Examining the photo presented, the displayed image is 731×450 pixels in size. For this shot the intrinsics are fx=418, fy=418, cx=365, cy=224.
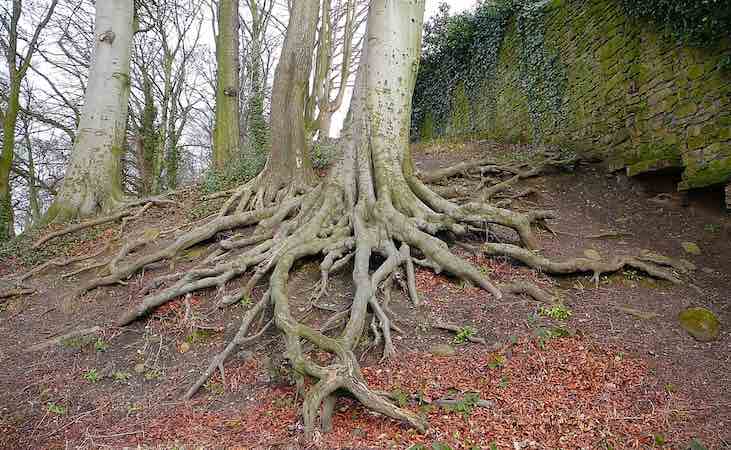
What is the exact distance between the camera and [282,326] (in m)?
3.35

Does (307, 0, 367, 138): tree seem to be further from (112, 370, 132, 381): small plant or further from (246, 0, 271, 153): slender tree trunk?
(112, 370, 132, 381): small plant

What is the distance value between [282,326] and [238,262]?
156cm

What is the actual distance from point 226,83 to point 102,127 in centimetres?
310

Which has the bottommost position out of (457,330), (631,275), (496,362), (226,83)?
(496,362)

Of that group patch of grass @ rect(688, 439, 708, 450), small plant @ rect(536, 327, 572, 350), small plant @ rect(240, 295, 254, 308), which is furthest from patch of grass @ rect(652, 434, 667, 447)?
small plant @ rect(240, 295, 254, 308)

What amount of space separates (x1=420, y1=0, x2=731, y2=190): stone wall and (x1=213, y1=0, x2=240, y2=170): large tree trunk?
717 centimetres

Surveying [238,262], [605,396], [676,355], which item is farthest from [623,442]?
[238,262]

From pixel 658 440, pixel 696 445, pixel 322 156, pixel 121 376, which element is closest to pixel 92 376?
pixel 121 376

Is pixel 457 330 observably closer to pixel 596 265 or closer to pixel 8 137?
pixel 596 265

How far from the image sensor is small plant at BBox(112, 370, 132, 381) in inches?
142

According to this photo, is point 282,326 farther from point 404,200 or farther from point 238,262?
point 404,200

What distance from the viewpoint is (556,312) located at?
3734 mm

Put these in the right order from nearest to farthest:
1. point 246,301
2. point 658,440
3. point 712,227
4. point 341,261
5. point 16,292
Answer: point 658,440, point 246,301, point 341,261, point 712,227, point 16,292

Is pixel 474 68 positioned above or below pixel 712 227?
above
